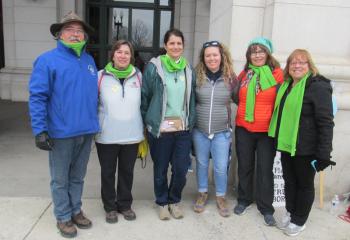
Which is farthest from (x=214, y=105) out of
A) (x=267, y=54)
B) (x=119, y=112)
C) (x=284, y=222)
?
(x=284, y=222)

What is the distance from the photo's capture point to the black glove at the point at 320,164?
10.4 ft

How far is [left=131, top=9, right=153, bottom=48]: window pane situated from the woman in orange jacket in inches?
309

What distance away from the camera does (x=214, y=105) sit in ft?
12.0

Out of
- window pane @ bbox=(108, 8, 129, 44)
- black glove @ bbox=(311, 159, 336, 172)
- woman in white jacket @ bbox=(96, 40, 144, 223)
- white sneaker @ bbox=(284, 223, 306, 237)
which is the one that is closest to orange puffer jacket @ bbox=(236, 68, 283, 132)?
black glove @ bbox=(311, 159, 336, 172)

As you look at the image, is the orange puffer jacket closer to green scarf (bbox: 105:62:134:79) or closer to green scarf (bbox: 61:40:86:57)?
green scarf (bbox: 105:62:134:79)

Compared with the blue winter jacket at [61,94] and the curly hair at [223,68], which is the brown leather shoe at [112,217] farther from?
the curly hair at [223,68]

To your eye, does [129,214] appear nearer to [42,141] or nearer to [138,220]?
[138,220]

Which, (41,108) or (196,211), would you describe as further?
(196,211)

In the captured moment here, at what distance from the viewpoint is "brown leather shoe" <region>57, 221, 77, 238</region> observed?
10.9 feet

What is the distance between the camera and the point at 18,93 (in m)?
10.4

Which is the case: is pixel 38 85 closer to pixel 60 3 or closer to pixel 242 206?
pixel 242 206

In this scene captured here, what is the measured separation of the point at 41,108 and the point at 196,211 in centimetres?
189

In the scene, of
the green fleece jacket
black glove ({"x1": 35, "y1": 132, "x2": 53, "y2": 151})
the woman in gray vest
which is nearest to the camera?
black glove ({"x1": 35, "y1": 132, "x2": 53, "y2": 151})

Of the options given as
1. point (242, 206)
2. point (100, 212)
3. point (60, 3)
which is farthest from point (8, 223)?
point (60, 3)
